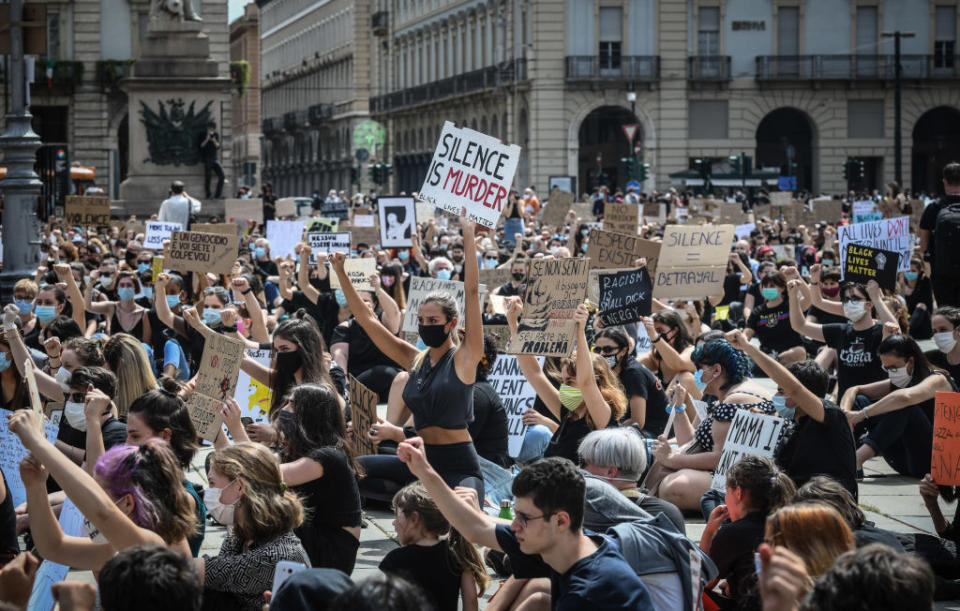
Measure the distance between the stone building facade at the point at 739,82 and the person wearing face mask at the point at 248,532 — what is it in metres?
51.3

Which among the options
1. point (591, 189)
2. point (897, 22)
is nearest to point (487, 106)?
point (591, 189)

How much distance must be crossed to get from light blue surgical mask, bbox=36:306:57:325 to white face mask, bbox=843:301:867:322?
6.32 metres

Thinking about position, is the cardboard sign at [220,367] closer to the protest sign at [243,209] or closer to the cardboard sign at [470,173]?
the cardboard sign at [470,173]

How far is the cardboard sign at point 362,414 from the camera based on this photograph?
7902mm

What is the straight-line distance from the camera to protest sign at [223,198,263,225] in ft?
84.5

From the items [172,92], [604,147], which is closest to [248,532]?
[172,92]

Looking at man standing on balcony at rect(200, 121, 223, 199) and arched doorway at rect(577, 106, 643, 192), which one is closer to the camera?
man standing on balcony at rect(200, 121, 223, 199)

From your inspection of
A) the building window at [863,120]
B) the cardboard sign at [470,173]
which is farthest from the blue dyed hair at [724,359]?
the building window at [863,120]

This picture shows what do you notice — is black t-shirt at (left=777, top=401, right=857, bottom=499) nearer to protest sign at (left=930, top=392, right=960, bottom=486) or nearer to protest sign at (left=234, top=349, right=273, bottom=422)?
protest sign at (left=930, top=392, right=960, bottom=486)

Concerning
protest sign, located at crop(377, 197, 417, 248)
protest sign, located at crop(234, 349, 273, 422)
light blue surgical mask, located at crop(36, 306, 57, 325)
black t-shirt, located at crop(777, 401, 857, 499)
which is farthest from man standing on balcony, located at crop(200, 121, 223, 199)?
black t-shirt, located at crop(777, 401, 857, 499)

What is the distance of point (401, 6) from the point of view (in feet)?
271

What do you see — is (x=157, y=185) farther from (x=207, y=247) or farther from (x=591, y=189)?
(x=591, y=189)

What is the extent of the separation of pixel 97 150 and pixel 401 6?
31365 millimetres

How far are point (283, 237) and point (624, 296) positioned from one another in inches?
331
